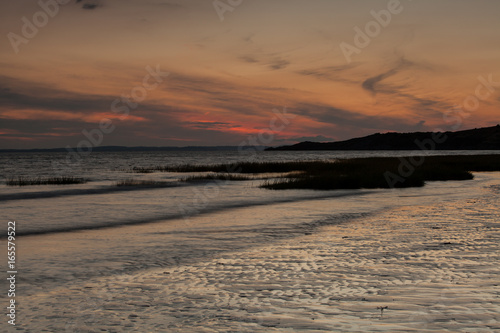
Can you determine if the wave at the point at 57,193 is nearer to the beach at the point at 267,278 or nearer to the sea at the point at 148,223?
the sea at the point at 148,223

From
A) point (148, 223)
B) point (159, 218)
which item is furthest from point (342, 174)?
point (148, 223)

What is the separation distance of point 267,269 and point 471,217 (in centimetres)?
1274

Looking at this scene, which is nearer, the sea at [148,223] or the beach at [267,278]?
the beach at [267,278]

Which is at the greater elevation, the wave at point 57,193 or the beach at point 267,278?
the wave at point 57,193

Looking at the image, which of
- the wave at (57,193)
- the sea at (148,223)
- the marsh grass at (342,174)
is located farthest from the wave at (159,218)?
the wave at (57,193)

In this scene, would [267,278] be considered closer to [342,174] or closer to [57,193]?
[57,193]

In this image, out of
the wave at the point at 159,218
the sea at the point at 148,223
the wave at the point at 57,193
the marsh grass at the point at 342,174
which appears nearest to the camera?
the sea at the point at 148,223

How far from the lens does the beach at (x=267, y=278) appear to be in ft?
23.6

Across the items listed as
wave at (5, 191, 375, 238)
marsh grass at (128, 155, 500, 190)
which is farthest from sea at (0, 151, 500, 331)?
marsh grass at (128, 155, 500, 190)

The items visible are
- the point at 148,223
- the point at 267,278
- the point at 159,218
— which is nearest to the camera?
the point at 267,278

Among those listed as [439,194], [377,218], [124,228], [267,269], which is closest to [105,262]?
[267,269]

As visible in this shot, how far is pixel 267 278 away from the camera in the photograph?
9680 millimetres

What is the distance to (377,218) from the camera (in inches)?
773

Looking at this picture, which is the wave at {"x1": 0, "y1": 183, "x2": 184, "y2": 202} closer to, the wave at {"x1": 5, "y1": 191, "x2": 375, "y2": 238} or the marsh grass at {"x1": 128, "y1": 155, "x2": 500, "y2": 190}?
the marsh grass at {"x1": 128, "y1": 155, "x2": 500, "y2": 190}
